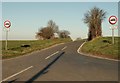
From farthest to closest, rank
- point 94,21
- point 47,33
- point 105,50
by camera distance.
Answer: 1. point 47,33
2. point 94,21
3. point 105,50

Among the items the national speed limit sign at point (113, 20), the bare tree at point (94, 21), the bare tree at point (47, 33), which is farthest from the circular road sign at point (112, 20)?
the bare tree at point (47, 33)

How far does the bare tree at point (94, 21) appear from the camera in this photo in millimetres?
68912

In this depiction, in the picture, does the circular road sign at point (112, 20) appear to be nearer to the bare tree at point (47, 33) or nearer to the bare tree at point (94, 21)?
the bare tree at point (94, 21)

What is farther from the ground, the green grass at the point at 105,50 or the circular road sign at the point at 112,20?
the circular road sign at the point at 112,20

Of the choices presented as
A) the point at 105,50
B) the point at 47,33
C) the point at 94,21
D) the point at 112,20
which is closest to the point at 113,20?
the point at 112,20

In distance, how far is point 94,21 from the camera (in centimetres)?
6956

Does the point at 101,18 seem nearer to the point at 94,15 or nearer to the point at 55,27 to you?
the point at 94,15

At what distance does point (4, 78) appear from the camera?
10555mm

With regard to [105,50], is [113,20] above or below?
above

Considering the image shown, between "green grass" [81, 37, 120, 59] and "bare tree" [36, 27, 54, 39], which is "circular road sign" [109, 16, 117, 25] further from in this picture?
"bare tree" [36, 27, 54, 39]

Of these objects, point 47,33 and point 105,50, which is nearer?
point 105,50

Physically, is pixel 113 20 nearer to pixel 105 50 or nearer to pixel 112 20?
pixel 112 20

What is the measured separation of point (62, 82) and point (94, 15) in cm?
6279

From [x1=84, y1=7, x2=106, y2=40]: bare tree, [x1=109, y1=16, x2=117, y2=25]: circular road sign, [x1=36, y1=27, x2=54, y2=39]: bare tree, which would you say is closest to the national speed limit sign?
[x1=109, y1=16, x2=117, y2=25]: circular road sign
